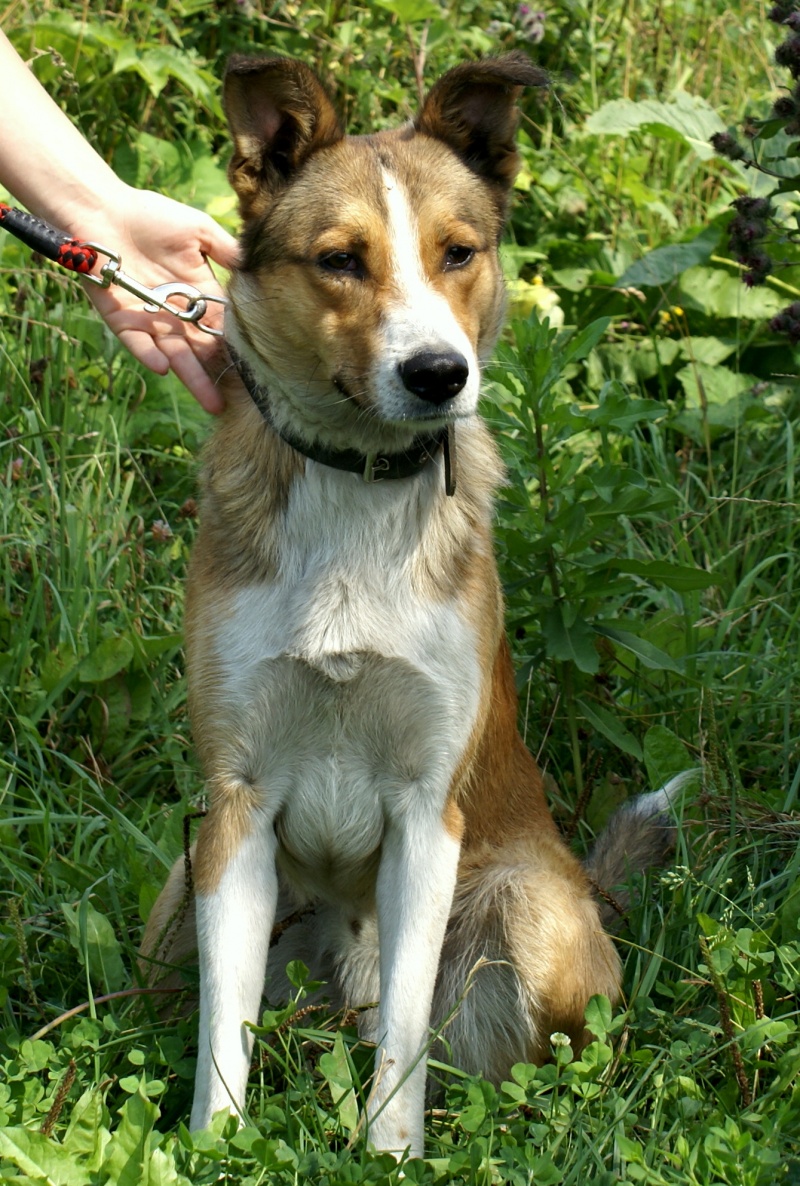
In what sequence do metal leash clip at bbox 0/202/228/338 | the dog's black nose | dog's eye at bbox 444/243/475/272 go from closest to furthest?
the dog's black nose, dog's eye at bbox 444/243/475/272, metal leash clip at bbox 0/202/228/338

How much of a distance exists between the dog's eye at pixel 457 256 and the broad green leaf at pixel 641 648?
3.82ft

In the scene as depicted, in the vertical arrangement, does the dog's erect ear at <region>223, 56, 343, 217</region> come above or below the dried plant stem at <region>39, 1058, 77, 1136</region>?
above

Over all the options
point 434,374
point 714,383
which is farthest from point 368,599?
point 714,383

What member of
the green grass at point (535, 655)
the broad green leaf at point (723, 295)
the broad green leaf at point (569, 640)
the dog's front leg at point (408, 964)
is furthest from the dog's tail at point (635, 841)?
the broad green leaf at point (723, 295)

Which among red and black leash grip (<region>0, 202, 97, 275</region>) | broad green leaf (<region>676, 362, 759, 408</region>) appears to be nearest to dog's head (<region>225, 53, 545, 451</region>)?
red and black leash grip (<region>0, 202, 97, 275</region>)

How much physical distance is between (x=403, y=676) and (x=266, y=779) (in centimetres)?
35

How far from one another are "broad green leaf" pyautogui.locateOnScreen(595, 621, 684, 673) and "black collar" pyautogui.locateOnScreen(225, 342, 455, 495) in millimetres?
→ 834

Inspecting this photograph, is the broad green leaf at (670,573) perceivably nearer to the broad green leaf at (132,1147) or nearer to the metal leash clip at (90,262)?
the metal leash clip at (90,262)

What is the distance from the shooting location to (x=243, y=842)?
104 inches

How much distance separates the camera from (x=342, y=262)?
8.39 ft

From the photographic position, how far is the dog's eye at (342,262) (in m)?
2.55

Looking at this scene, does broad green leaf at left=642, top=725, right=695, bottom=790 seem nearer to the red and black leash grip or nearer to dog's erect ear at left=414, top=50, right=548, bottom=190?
dog's erect ear at left=414, top=50, right=548, bottom=190

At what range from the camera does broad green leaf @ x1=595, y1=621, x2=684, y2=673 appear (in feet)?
11.2

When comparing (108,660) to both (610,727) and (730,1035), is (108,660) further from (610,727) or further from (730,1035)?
(730,1035)
